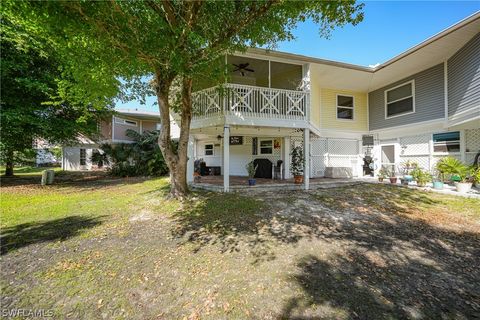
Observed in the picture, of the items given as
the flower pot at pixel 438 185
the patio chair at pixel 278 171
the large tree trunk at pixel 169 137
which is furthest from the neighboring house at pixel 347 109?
the flower pot at pixel 438 185

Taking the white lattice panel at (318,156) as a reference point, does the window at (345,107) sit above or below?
above

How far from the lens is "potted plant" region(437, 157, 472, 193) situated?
7949 mm

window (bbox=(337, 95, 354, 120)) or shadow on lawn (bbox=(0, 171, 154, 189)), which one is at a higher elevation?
window (bbox=(337, 95, 354, 120))

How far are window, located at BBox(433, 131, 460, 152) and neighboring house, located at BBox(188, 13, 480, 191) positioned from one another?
3cm

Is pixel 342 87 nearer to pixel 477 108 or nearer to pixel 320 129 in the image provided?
pixel 320 129

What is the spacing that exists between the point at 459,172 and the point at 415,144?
2.93m

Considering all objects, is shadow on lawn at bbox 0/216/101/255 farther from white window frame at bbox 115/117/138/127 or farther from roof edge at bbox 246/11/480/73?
white window frame at bbox 115/117/138/127

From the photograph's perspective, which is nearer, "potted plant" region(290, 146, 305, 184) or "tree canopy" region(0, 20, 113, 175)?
"potted plant" region(290, 146, 305, 184)

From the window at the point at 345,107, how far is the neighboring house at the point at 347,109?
58mm

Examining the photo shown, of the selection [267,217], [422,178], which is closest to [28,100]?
[267,217]

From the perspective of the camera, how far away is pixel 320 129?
39.9 feet

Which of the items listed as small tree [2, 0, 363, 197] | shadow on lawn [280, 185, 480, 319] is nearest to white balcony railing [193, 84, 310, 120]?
small tree [2, 0, 363, 197]

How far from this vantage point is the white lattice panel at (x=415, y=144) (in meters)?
10.4

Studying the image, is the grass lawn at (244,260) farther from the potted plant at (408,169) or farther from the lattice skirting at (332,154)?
the lattice skirting at (332,154)
